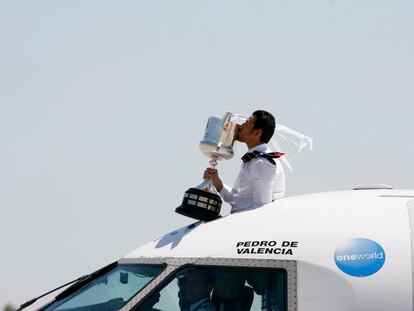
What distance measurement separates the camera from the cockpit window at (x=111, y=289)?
38.8 ft

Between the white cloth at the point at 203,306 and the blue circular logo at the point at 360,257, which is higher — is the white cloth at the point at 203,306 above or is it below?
below

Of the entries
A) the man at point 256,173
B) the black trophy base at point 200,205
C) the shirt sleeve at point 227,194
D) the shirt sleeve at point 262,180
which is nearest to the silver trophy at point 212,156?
the black trophy base at point 200,205

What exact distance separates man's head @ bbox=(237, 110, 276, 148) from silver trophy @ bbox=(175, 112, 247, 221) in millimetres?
95

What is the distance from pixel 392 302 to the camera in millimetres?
11156

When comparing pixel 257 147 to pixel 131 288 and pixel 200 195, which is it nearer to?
pixel 200 195

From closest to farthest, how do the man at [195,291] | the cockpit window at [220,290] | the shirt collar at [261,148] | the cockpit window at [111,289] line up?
the cockpit window at [220,290]
the man at [195,291]
the cockpit window at [111,289]
the shirt collar at [261,148]

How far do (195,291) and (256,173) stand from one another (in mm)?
1972

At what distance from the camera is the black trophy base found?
501 inches

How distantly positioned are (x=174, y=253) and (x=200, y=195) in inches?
42.0

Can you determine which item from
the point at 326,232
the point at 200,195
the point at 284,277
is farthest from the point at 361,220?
the point at 200,195

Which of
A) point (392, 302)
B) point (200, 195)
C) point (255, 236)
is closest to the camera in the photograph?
point (392, 302)

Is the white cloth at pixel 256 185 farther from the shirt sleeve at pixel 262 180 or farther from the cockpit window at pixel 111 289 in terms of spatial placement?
the cockpit window at pixel 111 289

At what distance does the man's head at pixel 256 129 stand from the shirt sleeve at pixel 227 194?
71cm

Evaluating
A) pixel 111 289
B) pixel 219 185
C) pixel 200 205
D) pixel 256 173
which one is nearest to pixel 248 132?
pixel 256 173
